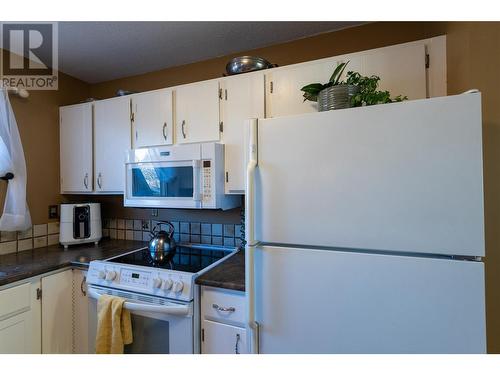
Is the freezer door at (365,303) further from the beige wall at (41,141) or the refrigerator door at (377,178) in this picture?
the beige wall at (41,141)

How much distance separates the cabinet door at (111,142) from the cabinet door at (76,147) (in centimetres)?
9

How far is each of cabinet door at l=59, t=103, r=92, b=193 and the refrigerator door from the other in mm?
1693

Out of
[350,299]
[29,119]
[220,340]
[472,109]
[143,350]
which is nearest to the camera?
[472,109]

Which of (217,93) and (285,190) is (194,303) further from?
(217,93)

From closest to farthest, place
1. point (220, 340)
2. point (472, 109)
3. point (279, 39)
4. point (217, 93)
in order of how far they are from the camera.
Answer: point (472, 109) → point (220, 340) → point (217, 93) → point (279, 39)

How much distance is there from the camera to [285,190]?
1.00m

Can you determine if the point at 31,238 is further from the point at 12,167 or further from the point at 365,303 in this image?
the point at 365,303

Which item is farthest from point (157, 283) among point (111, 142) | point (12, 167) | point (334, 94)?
point (12, 167)

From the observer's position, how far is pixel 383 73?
4.30ft

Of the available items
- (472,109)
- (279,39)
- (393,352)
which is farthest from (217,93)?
(393,352)

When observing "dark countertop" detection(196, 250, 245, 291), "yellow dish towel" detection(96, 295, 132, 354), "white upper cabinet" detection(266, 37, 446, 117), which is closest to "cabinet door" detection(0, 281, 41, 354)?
"yellow dish towel" detection(96, 295, 132, 354)

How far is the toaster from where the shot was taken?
2002 millimetres

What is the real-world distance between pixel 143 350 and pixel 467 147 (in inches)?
69.1

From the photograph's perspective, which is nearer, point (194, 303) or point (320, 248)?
point (320, 248)
